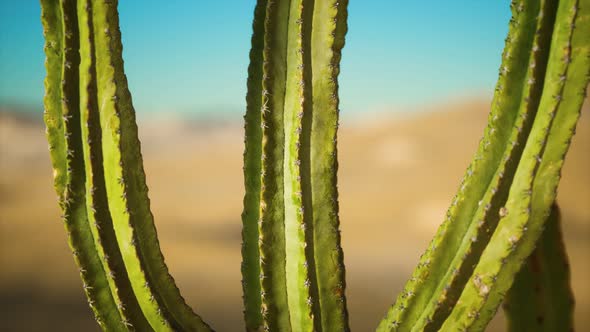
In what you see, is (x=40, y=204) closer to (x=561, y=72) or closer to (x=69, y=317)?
(x=69, y=317)

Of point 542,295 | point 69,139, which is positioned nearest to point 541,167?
point 542,295

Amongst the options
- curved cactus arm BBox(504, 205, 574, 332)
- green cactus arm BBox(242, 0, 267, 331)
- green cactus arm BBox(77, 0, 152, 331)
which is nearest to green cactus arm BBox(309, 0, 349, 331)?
green cactus arm BBox(242, 0, 267, 331)

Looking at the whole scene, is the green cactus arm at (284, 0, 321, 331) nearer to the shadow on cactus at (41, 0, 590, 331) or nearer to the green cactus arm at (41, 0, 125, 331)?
the shadow on cactus at (41, 0, 590, 331)

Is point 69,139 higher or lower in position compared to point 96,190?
higher

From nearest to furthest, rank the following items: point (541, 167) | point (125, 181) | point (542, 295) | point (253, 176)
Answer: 1. point (541, 167)
2. point (125, 181)
3. point (253, 176)
4. point (542, 295)

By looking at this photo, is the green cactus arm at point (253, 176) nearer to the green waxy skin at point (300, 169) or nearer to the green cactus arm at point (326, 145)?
the green waxy skin at point (300, 169)

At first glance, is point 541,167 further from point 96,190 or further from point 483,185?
point 96,190
